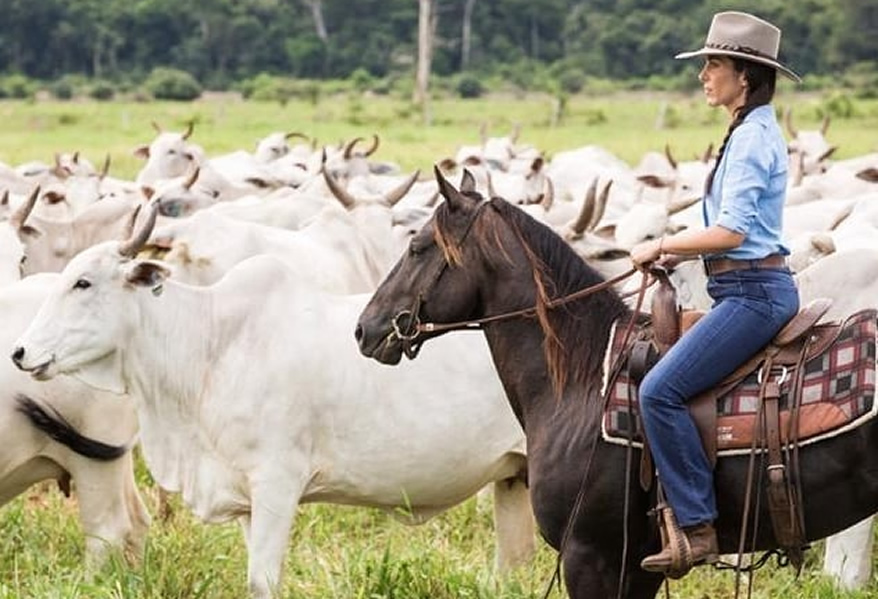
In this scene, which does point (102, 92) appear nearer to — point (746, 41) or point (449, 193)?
point (449, 193)

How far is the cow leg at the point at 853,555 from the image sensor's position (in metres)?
6.32

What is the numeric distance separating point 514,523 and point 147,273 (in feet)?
5.81

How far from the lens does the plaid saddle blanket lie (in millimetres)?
4379

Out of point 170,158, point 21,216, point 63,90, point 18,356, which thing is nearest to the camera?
point 18,356

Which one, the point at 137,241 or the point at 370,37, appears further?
the point at 370,37

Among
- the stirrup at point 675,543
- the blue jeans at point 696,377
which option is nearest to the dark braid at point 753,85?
the blue jeans at point 696,377

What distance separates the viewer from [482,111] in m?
36.9

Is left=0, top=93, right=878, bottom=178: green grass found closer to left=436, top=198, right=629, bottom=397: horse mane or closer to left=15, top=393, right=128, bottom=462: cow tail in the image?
left=15, top=393, right=128, bottom=462: cow tail

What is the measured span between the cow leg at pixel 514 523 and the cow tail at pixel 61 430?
1.53 m

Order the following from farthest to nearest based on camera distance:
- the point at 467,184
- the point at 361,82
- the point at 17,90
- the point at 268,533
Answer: the point at 361,82 < the point at 17,90 < the point at 268,533 < the point at 467,184

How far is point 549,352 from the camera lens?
4.86 metres

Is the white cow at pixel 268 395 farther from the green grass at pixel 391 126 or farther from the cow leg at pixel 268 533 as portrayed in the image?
the green grass at pixel 391 126

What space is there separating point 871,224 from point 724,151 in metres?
4.44

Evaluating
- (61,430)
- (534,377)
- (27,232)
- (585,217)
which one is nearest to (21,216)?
(27,232)
